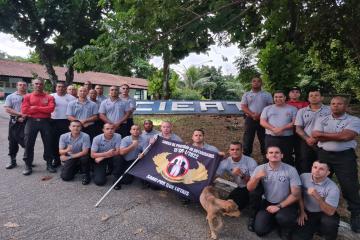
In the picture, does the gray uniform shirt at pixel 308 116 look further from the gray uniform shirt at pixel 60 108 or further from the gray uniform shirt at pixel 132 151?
the gray uniform shirt at pixel 60 108

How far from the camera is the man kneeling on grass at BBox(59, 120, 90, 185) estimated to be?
6422 mm

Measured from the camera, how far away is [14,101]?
713cm

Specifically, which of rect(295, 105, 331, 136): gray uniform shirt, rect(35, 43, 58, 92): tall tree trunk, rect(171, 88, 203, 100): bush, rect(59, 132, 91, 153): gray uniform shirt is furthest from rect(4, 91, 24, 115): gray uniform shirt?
rect(171, 88, 203, 100): bush

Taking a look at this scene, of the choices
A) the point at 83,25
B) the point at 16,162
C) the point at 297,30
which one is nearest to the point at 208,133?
the point at 297,30

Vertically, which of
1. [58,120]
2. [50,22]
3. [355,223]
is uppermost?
[50,22]

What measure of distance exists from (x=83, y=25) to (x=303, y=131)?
15.6 m

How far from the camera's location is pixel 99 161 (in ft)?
20.9

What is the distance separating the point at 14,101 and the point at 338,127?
6.32 metres

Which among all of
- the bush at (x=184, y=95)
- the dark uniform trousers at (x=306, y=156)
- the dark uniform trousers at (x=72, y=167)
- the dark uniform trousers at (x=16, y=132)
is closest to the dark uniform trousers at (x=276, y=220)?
the dark uniform trousers at (x=306, y=156)

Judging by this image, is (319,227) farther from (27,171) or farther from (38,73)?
(38,73)

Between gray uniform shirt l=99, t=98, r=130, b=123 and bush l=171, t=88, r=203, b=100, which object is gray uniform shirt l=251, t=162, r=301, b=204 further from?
bush l=171, t=88, r=203, b=100

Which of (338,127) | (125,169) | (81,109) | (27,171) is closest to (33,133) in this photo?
(27,171)

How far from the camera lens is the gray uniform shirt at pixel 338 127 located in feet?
15.6

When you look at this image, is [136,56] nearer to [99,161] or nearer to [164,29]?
[164,29]
